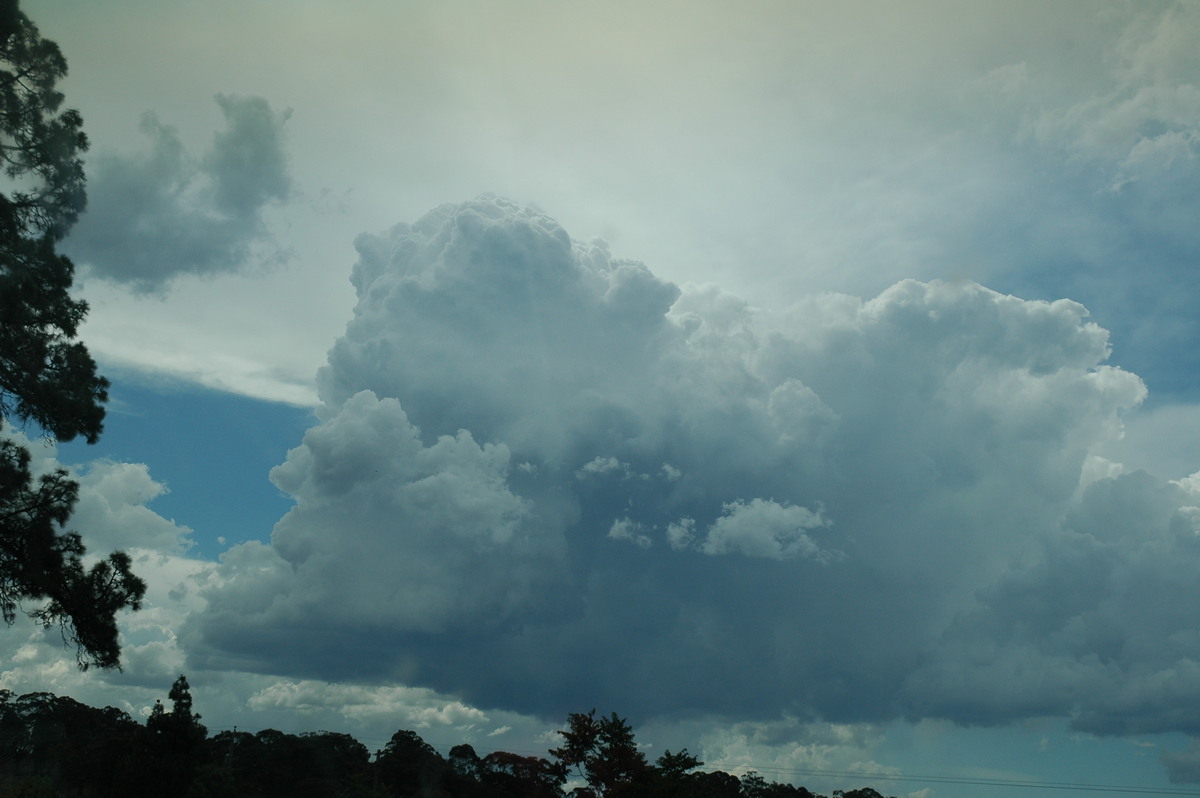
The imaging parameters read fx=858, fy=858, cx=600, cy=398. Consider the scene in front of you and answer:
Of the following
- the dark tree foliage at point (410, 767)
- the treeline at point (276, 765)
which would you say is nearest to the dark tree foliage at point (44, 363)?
the treeline at point (276, 765)

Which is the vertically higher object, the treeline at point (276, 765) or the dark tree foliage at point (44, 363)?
the dark tree foliage at point (44, 363)

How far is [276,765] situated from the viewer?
368 feet

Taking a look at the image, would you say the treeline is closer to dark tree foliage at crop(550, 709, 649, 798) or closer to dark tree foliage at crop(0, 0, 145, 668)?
dark tree foliage at crop(550, 709, 649, 798)

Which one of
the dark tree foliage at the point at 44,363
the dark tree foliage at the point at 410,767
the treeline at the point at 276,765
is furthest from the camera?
the dark tree foliage at the point at 410,767

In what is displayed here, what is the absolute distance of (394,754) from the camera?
120m

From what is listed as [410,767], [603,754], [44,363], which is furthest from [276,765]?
[44,363]

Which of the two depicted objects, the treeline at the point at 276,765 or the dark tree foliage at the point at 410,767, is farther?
the dark tree foliage at the point at 410,767

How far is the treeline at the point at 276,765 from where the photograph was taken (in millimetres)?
58844

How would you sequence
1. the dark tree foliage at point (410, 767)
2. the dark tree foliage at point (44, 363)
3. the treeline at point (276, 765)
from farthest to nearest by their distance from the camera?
the dark tree foliage at point (410, 767), the treeline at point (276, 765), the dark tree foliage at point (44, 363)

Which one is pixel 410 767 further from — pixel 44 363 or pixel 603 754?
pixel 44 363

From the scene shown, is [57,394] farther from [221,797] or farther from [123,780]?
[221,797]

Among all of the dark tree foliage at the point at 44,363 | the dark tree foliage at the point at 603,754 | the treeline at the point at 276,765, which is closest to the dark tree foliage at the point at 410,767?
the treeline at the point at 276,765

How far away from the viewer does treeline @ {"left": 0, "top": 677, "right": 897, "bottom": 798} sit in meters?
58.8

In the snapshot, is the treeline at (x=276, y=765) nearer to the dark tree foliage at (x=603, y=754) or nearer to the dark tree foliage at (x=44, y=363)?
the dark tree foliage at (x=603, y=754)
